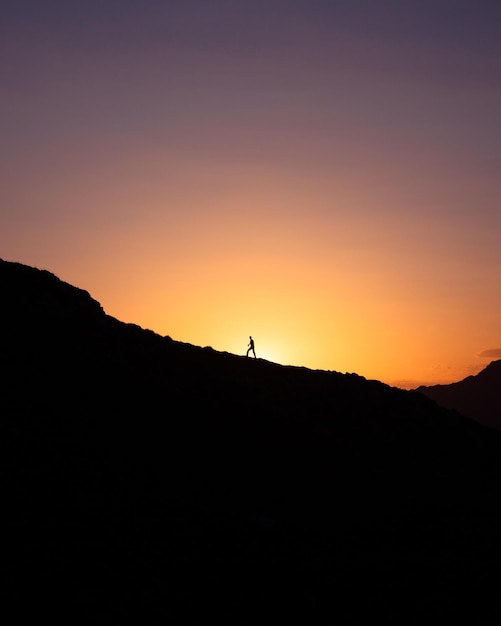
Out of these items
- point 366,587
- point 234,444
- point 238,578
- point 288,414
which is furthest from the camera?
point 288,414

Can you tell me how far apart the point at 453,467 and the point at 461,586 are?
1643cm

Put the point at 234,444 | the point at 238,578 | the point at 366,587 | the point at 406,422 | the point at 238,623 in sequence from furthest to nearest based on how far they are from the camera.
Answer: the point at 406,422
the point at 234,444
the point at 366,587
the point at 238,578
the point at 238,623

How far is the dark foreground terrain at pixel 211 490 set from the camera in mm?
27281

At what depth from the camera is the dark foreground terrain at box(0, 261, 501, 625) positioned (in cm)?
2728

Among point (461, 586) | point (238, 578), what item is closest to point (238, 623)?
point (238, 578)

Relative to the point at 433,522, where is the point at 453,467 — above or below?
above

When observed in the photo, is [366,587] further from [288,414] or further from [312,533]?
[288,414]

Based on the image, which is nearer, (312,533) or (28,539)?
(28,539)

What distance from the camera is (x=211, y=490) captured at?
35062 mm

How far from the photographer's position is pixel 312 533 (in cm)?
3488

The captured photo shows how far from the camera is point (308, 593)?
29984 millimetres

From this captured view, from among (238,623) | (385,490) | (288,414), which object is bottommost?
(238,623)

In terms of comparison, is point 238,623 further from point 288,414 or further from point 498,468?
point 498,468

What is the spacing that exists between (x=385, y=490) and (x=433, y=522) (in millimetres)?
3733
